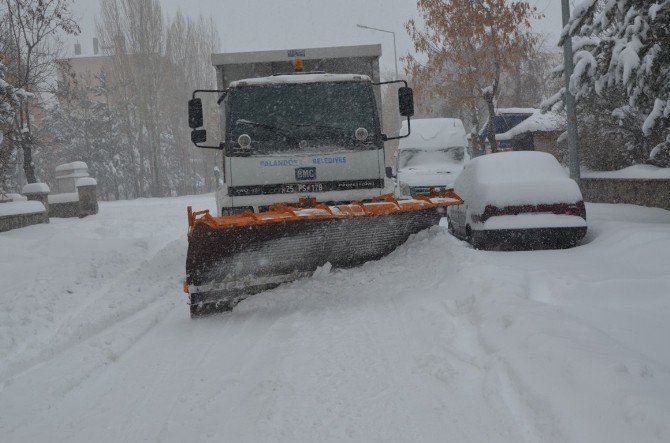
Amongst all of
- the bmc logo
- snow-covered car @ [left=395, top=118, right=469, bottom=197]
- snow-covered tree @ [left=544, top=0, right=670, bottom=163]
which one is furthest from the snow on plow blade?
snow-covered car @ [left=395, top=118, right=469, bottom=197]

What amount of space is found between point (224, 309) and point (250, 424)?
2771mm

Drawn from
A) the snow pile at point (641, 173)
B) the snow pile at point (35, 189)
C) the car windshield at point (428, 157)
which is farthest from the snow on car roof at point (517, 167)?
the snow pile at point (35, 189)

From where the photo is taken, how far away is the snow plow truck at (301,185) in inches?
230

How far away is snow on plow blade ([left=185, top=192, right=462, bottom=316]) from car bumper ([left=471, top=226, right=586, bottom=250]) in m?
1.64

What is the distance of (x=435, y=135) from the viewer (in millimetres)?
15836

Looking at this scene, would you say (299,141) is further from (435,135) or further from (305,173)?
(435,135)

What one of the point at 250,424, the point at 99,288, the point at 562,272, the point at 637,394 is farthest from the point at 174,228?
the point at 637,394

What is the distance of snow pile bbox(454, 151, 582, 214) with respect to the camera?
26.0 feet

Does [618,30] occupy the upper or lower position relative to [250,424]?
upper

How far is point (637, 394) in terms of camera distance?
113 inches

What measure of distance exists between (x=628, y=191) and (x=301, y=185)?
8.04m

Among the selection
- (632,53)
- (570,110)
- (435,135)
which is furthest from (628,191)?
(435,135)

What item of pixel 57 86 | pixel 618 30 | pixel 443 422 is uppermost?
pixel 57 86

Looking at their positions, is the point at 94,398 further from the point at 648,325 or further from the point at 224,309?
the point at 648,325
